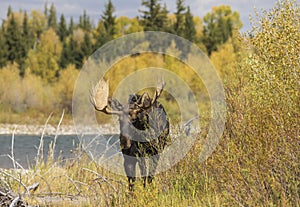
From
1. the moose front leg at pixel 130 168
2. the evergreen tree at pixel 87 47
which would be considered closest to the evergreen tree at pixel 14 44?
the evergreen tree at pixel 87 47

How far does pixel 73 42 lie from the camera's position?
5709 centimetres

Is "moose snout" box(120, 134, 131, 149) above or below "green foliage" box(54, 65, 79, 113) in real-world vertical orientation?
below

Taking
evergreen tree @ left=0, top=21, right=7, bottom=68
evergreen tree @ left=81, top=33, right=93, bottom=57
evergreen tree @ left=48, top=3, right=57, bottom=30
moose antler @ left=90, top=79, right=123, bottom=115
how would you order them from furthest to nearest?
evergreen tree @ left=48, top=3, right=57, bottom=30, evergreen tree @ left=0, top=21, right=7, bottom=68, evergreen tree @ left=81, top=33, right=93, bottom=57, moose antler @ left=90, top=79, right=123, bottom=115

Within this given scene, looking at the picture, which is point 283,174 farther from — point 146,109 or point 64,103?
point 64,103

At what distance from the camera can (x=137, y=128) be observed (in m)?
7.97

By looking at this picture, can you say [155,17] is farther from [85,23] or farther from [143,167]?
[143,167]

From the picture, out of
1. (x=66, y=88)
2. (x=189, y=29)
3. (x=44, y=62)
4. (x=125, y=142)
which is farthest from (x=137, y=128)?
(x=189, y=29)

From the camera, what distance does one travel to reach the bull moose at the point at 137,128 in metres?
7.86

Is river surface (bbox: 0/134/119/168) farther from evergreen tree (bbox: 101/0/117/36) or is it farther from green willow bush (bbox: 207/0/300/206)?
evergreen tree (bbox: 101/0/117/36)

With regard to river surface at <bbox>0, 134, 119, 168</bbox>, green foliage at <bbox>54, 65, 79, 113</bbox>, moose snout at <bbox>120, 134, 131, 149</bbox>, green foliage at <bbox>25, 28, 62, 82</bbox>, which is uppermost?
green foliage at <bbox>25, 28, 62, 82</bbox>

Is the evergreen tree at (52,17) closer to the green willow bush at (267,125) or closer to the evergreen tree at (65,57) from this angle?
the evergreen tree at (65,57)

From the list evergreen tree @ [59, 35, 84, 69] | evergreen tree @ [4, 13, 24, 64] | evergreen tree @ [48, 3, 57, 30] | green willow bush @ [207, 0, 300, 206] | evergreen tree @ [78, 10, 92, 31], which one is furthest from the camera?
evergreen tree @ [48, 3, 57, 30]

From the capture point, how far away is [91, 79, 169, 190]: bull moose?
7.86m

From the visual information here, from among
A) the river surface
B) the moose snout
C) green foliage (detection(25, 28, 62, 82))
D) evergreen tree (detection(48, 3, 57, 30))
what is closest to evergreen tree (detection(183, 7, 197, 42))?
green foliage (detection(25, 28, 62, 82))
